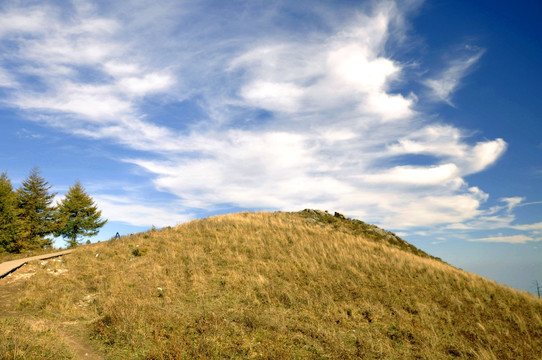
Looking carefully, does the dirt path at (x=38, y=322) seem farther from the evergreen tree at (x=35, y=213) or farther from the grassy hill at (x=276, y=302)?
the evergreen tree at (x=35, y=213)

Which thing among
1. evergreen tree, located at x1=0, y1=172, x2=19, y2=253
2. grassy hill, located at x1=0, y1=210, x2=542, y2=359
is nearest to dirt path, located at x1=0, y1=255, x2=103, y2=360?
grassy hill, located at x1=0, y1=210, x2=542, y2=359

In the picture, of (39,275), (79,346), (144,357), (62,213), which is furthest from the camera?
(62,213)

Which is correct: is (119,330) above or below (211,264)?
below

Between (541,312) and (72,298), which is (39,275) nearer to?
(72,298)

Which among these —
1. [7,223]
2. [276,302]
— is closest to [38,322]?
[276,302]

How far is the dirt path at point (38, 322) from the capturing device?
366 inches

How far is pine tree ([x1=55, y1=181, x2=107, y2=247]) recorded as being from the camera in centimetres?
3875

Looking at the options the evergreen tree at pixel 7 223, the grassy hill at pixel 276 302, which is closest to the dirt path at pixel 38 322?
the grassy hill at pixel 276 302

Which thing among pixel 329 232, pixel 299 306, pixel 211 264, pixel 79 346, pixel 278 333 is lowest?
pixel 79 346

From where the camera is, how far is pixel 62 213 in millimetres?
38938

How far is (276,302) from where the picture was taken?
518 inches

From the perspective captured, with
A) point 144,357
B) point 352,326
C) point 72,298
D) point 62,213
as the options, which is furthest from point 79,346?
point 62,213

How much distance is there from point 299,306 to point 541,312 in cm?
1229

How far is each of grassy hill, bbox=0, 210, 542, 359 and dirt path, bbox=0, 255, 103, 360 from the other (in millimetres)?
335
